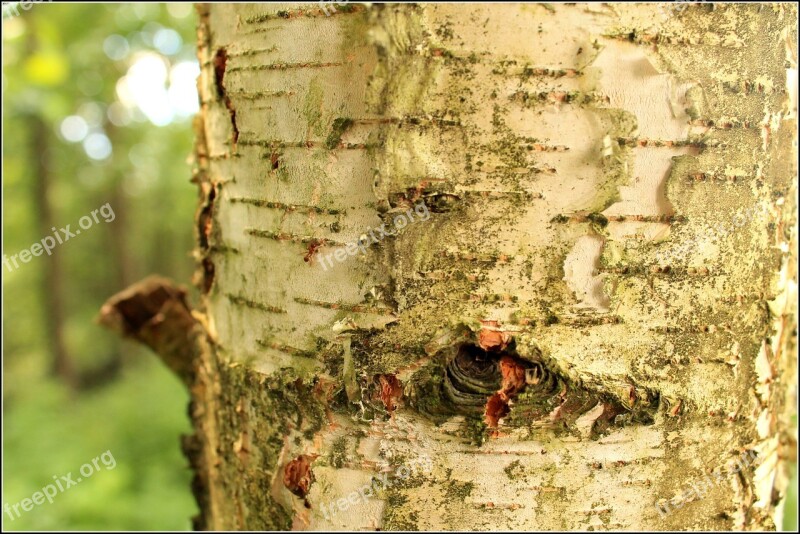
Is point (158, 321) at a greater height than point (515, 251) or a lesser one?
lesser

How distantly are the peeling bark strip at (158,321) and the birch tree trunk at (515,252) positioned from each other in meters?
0.85

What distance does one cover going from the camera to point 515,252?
884 millimetres

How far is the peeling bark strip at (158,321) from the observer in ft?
5.96

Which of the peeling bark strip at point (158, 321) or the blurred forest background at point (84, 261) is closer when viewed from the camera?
the peeling bark strip at point (158, 321)

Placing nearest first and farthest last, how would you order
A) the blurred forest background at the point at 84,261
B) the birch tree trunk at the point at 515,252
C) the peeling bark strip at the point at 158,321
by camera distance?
1. the birch tree trunk at the point at 515,252
2. the peeling bark strip at the point at 158,321
3. the blurred forest background at the point at 84,261

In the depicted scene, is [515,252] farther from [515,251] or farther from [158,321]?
[158,321]

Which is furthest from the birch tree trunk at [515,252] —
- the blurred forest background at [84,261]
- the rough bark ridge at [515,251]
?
the blurred forest background at [84,261]

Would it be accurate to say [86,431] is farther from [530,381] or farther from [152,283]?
[530,381]

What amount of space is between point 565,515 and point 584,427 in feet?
0.51

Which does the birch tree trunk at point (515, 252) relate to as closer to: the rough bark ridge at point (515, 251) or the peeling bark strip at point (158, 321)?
the rough bark ridge at point (515, 251)

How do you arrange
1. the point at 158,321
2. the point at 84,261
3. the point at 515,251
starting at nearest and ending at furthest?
1. the point at 515,251
2. the point at 158,321
3. the point at 84,261

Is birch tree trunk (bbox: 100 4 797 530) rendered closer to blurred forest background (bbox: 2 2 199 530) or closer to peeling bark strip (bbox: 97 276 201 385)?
peeling bark strip (bbox: 97 276 201 385)

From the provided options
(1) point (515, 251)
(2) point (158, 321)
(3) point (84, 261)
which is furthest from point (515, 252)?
(3) point (84, 261)

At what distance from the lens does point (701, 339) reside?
96cm
